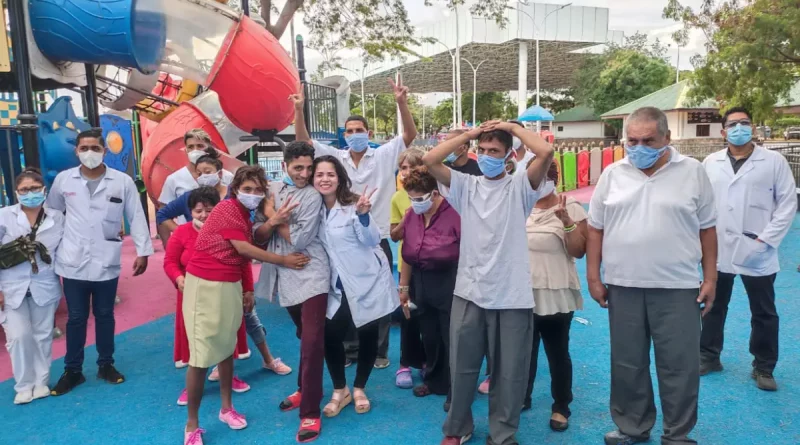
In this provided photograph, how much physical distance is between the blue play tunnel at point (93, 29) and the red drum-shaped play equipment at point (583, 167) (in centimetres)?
1314

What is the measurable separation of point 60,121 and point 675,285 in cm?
545

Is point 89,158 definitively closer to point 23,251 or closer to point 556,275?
point 23,251

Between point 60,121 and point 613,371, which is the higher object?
point 60,121

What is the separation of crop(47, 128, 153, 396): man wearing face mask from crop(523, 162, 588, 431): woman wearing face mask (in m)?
2.84

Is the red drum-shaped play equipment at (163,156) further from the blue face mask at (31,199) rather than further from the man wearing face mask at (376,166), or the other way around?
the blue face mask at (31,199)

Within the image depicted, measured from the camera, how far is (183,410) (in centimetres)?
385

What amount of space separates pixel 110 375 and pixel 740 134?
189 inches

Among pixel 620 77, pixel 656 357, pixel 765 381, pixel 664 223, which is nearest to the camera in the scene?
pixel 664 223

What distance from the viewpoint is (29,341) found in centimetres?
409

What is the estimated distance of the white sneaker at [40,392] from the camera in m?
4.09

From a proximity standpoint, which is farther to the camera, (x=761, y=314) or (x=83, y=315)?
(x=83, y=315)

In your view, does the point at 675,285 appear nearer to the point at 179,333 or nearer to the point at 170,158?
the point at 179,333

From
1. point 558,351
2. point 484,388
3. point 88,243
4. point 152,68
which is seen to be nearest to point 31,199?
point 88,243

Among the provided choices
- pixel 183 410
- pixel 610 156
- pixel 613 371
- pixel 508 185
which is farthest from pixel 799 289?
pixel 610 156
